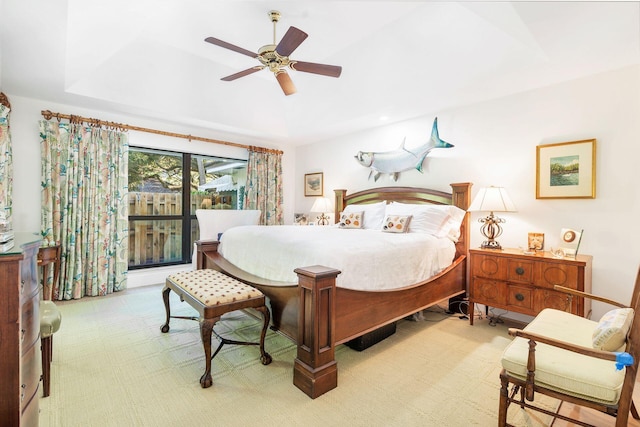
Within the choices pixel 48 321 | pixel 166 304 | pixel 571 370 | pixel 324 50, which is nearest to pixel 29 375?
pixel 48 321

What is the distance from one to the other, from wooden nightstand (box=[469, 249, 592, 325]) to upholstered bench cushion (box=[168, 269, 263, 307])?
7.10ft

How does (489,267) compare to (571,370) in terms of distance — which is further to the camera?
(489,267)

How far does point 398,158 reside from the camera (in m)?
4.20

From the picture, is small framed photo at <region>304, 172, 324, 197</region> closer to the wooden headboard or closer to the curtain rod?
the wooden headboard

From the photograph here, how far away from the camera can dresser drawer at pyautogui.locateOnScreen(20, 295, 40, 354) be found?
3.66ft

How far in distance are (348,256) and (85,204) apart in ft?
11.9

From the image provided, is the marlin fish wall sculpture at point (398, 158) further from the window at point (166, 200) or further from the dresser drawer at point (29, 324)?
the dresser drawer at point (29, 324)

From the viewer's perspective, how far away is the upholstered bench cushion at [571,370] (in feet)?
4.14

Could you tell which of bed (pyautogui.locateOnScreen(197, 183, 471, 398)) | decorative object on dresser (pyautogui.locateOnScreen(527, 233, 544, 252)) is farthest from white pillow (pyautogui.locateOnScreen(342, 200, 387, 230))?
decorative object on dresser (pyautogui.locateOnScreen(527, 233, 544, 252))

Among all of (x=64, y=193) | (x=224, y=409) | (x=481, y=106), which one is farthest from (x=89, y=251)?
(x=481, y=106)

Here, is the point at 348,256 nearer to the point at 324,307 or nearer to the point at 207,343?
the point at 324,307

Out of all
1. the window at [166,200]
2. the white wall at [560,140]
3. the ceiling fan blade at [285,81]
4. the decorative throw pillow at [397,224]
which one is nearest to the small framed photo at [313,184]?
the window at [166,200]

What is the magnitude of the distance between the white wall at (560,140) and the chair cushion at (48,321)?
3.86m

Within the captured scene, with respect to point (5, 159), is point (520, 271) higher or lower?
lower
